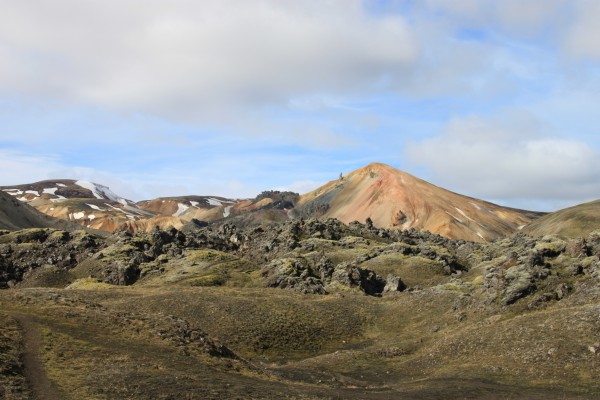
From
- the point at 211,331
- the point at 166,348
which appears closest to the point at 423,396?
the point at 166,348

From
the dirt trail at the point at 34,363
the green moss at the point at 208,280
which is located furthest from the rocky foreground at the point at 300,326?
the green moss at the point at 208,280

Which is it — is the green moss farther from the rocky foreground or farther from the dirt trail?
the dirt trail

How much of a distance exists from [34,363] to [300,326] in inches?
1786

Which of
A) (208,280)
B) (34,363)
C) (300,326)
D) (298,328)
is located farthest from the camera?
(208,280)

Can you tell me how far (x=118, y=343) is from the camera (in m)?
45.2

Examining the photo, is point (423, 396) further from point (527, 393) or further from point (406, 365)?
point (406, 365)

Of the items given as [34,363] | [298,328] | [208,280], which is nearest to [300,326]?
[298,328]

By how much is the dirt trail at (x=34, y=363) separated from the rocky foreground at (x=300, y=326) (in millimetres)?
212

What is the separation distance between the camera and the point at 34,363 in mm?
37312

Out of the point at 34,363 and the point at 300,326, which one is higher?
the point at 34,363

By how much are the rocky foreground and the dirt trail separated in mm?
212

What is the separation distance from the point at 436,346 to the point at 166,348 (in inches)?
1223

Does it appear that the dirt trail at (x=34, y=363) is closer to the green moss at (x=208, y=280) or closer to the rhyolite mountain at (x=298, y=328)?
the rhyolite mountain at (x=298, y=328)

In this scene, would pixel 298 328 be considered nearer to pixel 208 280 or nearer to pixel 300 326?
pixel 300 326
